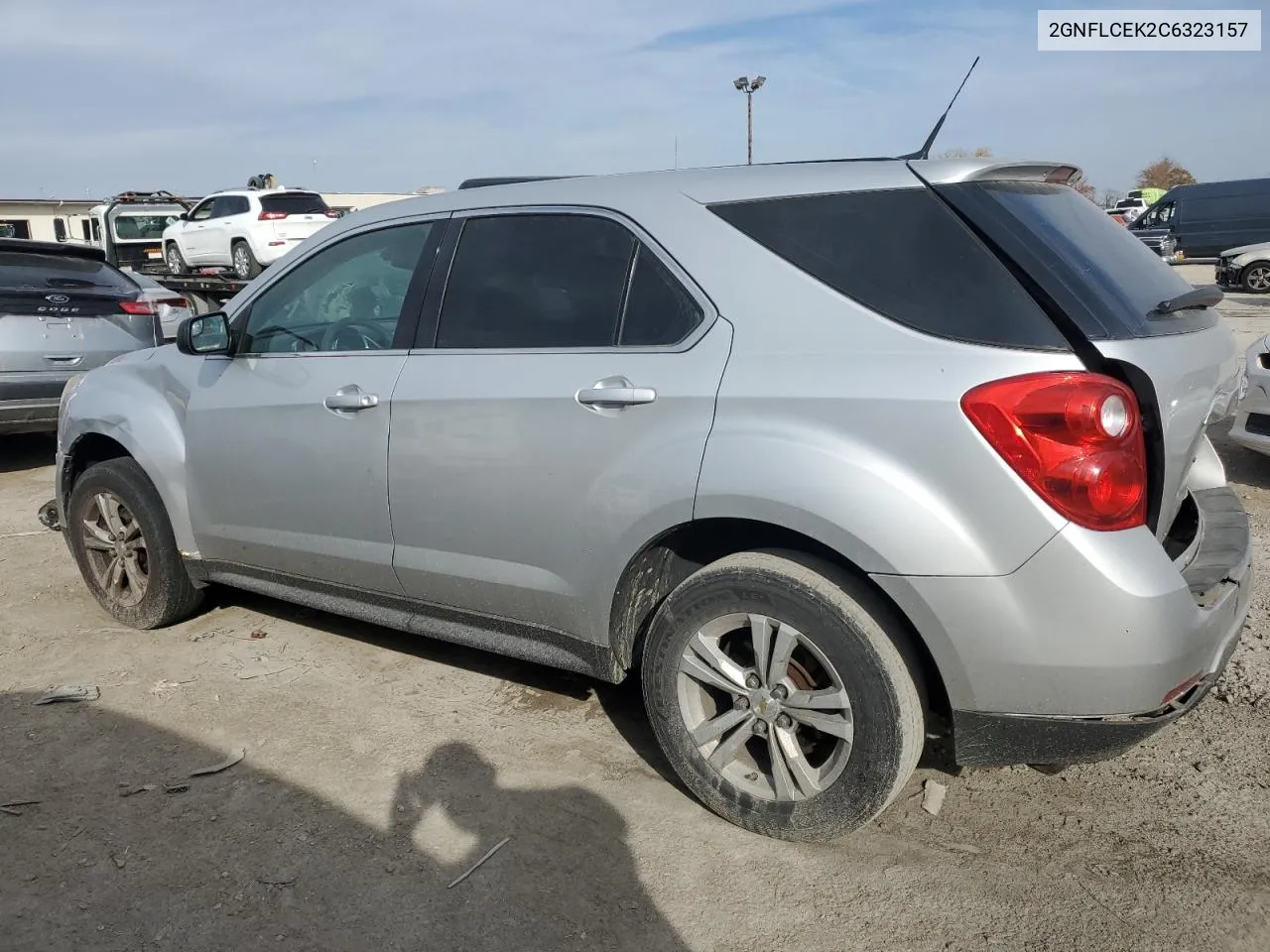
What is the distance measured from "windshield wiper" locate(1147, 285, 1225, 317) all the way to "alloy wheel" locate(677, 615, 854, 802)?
1267 mm

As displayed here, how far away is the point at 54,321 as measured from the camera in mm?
7211

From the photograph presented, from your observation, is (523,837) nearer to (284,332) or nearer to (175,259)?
(284,332)

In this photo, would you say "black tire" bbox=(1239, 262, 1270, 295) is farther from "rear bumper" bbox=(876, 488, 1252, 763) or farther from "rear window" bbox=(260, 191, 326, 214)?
"rear bumper" bbox=(876, 488, 1252, 763)

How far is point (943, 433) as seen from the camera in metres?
2.38

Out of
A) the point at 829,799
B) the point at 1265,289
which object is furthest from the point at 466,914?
the point at 1265,289

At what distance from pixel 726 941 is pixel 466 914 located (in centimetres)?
65

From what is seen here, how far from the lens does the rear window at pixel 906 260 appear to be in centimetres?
245

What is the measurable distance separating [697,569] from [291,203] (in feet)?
55.9

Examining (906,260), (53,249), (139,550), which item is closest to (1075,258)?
(906,260)

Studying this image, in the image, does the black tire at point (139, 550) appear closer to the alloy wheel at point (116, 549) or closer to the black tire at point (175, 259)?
the alloy wheel at point (116, 549)

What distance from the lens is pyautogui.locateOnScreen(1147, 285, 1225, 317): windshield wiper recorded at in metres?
2.69

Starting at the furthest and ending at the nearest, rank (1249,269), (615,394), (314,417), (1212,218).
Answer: (1212,218), (1249,269), (314,417), (615,394)

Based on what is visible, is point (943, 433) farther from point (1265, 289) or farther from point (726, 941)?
point (1265, 289)

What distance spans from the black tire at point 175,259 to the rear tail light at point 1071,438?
2009 cm
